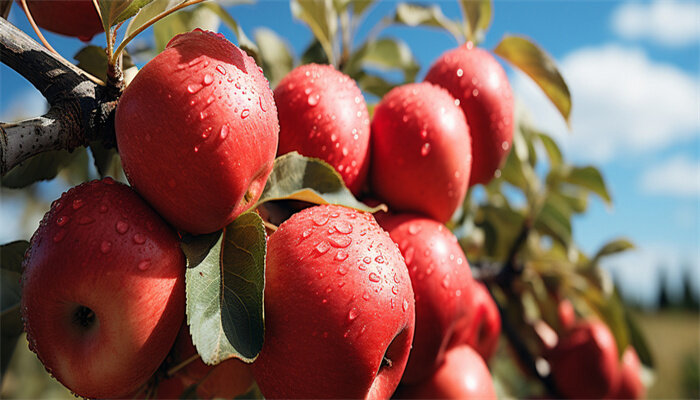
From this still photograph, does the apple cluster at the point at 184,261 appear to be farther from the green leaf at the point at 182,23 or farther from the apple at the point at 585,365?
the apple at the point at 585,365

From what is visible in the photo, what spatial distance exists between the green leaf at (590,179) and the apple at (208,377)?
0.91 m

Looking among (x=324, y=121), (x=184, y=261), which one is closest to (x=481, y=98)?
(x=324, y=121)

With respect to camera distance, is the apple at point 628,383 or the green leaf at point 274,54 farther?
the apple at point 628,383

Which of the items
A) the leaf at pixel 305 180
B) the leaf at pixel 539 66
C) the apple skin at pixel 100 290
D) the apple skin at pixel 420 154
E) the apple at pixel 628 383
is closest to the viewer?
the apple skin at pixel 100 290

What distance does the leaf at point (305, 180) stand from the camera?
573mm

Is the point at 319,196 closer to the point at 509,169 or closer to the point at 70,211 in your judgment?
the point at 70,211

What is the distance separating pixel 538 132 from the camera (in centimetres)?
125

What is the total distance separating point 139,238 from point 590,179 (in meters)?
1.04

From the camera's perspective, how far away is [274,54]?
1027mm

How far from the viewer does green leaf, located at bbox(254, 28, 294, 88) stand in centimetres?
98

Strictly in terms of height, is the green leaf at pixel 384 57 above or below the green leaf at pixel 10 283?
above

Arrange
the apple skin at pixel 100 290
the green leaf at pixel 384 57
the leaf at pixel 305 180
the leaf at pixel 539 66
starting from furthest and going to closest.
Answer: the green leaf at pixel 384 57 < the leaf at pixel 539 66 < the leaf at pixel 305 180 < the apple skin at pixel 100 290

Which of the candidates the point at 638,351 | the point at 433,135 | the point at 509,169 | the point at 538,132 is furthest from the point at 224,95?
the point at 638,351

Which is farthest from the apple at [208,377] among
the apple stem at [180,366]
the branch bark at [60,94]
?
the branch bark at [60,94]
